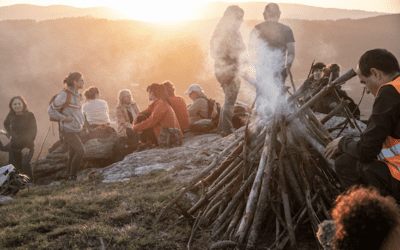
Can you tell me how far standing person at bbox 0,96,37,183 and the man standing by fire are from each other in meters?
4.93

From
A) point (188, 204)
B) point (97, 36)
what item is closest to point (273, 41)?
point (188, 204)

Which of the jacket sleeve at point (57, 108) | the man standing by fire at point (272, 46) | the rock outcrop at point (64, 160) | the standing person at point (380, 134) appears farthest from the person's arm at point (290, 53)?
the rock outcrop at point (64, 160)

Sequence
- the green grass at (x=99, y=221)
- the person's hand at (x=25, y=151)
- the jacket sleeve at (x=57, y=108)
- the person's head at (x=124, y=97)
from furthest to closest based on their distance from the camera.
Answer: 1. the person's head at (x=124, y=97)
2. the person's hand at (x=25, y=151)
3. the jacket sleeve at (x=57, y=108)
4. the green grass at (x=99, y=221)

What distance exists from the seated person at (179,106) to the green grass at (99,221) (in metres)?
2.64

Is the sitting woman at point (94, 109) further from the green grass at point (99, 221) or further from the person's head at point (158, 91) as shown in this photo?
the green grass at point (99, 221)

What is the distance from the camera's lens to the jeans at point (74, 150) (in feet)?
19.2

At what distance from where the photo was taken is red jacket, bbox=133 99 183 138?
684cm

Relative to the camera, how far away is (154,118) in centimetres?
686

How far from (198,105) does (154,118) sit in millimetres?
1469

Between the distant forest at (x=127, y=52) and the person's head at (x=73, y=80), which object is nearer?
the person's head at (x=73, y=80)

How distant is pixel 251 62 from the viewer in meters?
5.31

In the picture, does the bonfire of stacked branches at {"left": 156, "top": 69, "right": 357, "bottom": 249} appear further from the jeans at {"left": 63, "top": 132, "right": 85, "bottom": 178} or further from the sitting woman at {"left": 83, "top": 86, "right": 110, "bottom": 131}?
the sitting woman at {"left": 83, "top": 86, "right": 110, "bottom": 131}

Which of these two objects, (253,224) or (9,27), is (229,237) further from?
(9,27)

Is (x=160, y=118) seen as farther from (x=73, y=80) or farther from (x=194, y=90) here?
(x=73, y=80)
